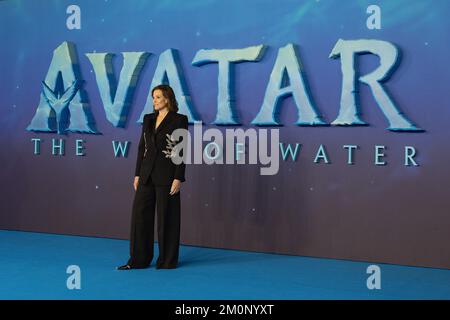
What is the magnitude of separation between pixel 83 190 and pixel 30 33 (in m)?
1.88

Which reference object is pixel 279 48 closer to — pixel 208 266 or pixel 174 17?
pixel 174 17

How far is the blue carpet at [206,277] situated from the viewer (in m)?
5.38

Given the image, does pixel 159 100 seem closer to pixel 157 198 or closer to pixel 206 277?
pixel 157 198

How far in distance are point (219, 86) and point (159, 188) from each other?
4.91 ft

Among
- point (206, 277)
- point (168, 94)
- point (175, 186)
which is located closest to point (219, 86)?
point (168, 94)

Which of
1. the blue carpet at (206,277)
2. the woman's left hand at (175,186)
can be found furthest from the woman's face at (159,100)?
the blue carpet at (206,277)

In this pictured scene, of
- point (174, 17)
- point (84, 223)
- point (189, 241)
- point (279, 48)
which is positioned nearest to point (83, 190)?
point (84, 223)

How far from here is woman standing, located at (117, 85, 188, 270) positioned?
620 cm

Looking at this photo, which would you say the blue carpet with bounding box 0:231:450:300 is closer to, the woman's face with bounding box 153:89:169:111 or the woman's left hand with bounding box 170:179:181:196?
the woman's left hand with bounding box 170:179:181:196

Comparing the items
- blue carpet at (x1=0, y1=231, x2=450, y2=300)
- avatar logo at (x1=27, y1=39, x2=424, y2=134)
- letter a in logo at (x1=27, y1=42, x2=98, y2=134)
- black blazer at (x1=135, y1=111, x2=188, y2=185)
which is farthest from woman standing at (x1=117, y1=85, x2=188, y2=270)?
letter a in logo at (x1=27, y1=42, x2=98, y2=134)

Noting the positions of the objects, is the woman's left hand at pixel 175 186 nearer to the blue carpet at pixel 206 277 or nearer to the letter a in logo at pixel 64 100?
the blue carpet at pixel 206 277

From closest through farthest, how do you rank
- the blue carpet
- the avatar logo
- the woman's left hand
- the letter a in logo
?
the blue carpet, the woman's left hand, the avatar logo, the letter a in logo

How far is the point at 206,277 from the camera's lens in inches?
235

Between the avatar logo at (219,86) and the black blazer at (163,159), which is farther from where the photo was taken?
the avatar logo at (219,86)
